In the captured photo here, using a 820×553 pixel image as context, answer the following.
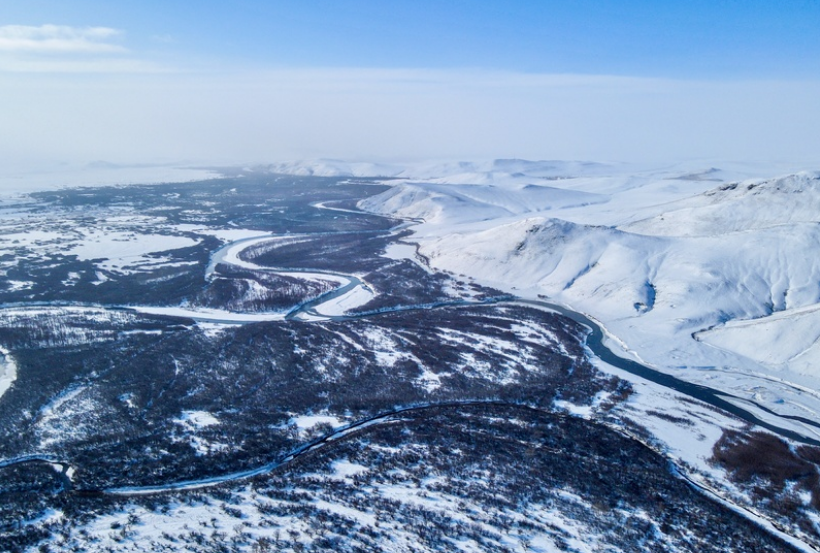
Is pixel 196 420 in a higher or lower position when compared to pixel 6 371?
lower

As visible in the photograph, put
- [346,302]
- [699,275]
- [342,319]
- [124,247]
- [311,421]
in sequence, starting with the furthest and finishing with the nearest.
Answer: [124,247] → [699,275] → [346,302] → [342,319] → [311,421]

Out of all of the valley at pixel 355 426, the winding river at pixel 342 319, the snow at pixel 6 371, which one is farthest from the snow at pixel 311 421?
the snow at pixel 6 371

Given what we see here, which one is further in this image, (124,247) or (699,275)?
(124,247)

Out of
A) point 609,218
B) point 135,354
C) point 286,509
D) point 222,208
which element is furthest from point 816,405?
point 222,208

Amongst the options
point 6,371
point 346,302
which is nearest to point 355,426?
point 346,302

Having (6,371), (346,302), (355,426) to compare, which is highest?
(346,302)

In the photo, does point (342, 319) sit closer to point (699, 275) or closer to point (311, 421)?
point (311, 421)

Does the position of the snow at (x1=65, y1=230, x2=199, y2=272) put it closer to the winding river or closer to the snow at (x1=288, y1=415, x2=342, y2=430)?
the winding river

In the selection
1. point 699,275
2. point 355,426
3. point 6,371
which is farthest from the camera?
point 699,275
